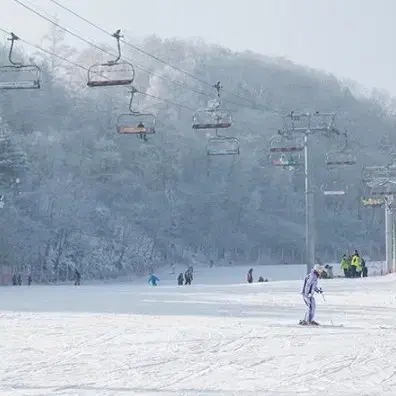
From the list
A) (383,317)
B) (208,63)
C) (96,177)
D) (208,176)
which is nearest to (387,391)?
(383,317)

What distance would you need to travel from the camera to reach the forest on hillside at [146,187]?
60844 mm

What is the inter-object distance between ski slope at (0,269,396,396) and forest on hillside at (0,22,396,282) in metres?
31.2

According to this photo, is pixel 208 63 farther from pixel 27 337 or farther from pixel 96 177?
pixel 27 337

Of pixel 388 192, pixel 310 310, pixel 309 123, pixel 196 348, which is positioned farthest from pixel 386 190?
pixel 196 348

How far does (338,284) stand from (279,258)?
5243 centimetres

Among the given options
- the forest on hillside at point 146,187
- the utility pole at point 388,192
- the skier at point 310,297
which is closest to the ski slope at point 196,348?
the skier at point 310,297

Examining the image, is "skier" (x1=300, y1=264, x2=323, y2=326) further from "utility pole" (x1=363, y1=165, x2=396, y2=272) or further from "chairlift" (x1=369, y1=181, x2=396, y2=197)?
"chairlift" (x1=369, y1=181, x2=396, y2=197)

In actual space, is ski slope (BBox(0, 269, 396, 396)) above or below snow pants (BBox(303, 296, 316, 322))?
below

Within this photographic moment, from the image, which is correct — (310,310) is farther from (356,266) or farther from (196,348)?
(356,266)

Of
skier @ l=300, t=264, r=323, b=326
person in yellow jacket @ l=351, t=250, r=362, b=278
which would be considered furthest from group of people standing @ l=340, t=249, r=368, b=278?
skier @ l=300, t=264, r=323, b=326

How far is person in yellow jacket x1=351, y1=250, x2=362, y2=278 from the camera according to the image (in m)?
39.2

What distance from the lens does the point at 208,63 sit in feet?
404

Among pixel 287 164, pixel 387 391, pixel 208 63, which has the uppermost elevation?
pixel 208 63

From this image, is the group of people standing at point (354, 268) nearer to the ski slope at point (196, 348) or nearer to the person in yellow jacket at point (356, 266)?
the person in yellow jacket at point (356, 266)
